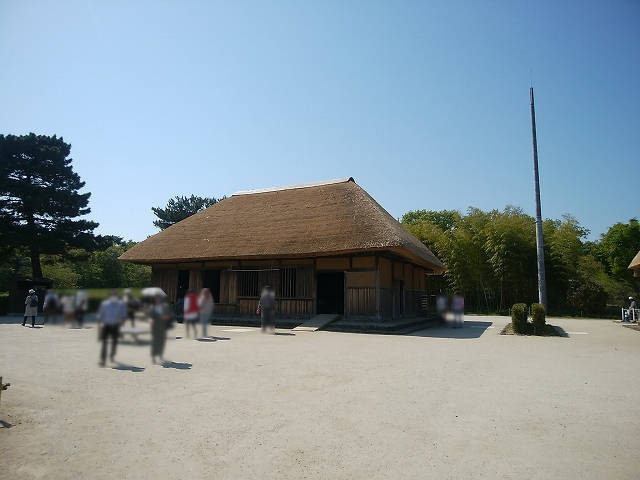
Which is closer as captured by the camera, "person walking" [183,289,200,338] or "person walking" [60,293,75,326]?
"person walking" [60,293,75,326]

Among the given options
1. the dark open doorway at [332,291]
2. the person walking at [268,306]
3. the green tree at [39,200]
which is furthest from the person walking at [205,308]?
the dark open doorway at [332,291]

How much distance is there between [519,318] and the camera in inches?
795

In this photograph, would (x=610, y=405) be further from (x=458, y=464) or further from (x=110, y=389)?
(x=110, y=389)

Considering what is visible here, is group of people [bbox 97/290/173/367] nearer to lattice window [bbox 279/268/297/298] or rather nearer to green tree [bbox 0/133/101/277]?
green tree [bbox 0/133/101/277]

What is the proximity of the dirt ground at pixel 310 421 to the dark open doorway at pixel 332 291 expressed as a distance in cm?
1483

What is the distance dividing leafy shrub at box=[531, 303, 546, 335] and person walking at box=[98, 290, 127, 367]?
841 inches

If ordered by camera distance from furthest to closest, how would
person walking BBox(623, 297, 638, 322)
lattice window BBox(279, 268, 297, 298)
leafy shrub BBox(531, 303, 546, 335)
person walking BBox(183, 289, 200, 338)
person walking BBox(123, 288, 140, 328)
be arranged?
person walking BBox(623, 297, 638, 322), lattice window BBox(279, 268, 297, 298), leafy shrub BBox(531, 303, 546, 335), person walking BBox(183, 289, 200, 338), person walking BBox(123, 288, 140, 328)

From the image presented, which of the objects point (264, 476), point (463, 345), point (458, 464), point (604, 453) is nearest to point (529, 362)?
point (463, 345)

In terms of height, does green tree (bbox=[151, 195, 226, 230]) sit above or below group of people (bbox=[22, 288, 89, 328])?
above

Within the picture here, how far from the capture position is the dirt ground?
5.38 metres

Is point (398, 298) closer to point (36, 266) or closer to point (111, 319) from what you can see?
point (36, 266)

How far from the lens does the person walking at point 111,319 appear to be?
0.92 meters

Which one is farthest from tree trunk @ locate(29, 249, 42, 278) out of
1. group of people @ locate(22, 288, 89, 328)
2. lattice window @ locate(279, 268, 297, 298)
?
lattice window @ locate(279, 268, 297, 298)

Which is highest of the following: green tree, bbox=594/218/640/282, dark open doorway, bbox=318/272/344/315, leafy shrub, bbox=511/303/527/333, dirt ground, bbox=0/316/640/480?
green tree, bbox=594/218/640/282
